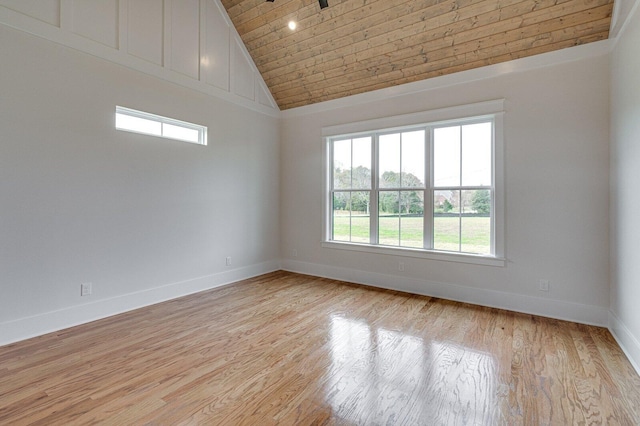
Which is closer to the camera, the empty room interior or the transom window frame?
the empty room interior

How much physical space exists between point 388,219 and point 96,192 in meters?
3.77

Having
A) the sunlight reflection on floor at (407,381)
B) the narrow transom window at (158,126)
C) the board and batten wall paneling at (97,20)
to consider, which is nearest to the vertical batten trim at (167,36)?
the board and batten wall paneling at (97,20)

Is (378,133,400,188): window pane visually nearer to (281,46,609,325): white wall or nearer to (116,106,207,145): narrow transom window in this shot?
(281,46,609,325): white wall

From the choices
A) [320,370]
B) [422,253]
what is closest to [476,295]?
[422,253]

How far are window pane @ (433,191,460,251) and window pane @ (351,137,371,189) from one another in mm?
1137

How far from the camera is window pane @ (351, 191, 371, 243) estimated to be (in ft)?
15.9

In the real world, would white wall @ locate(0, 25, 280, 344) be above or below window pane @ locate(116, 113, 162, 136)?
below

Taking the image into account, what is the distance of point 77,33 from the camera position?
10.0 feet

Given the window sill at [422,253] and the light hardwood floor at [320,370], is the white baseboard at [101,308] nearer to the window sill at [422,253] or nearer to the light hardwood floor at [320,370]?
the light hardwood floor at [320,370]

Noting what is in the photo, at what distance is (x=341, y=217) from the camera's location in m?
5.15

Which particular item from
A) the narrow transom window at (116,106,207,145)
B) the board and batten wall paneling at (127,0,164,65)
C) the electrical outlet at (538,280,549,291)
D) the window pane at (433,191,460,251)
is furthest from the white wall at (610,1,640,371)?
the board and batten wall paneling at (127,0,164,65)

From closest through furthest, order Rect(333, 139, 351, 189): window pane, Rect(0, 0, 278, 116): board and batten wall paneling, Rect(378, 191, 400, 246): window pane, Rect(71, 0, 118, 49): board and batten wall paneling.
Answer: Rect(0, 0, 278, 116): board and batten wall paneling
Rect(71, 0, 118, 49): board and batten wall paneling
Rect(378, 191, 400, 246): window pane
Rect(333, 139, 351, 189): window pane

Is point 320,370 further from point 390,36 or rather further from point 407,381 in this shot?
point 390,36

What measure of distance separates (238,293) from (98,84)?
2.99m
